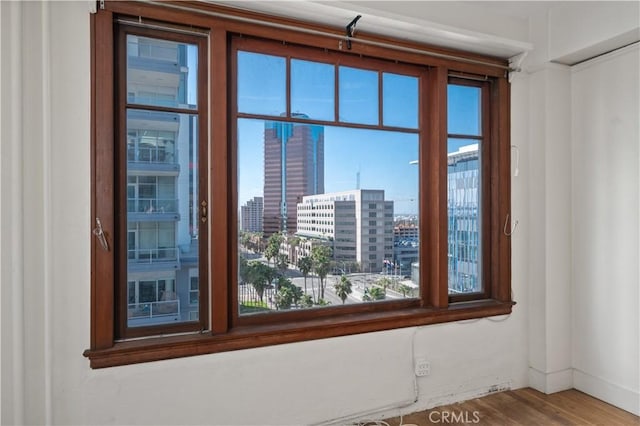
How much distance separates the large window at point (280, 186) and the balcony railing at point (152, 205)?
0.04 ft

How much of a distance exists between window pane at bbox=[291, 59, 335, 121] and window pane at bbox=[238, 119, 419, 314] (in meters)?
0.10

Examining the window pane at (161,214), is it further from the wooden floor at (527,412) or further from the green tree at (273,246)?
the wooden floor at (527,412)

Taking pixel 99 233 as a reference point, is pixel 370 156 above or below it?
above

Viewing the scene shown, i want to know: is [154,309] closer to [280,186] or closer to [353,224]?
[280,186]

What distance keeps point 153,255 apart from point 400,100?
1822 mm

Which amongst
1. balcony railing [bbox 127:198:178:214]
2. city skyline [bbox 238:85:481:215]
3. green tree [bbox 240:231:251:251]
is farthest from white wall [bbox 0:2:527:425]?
city skyline [bbox 238:85:481:215]

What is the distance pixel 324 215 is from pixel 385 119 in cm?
76

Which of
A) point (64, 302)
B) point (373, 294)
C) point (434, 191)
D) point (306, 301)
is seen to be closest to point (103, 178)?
point (64, 302)

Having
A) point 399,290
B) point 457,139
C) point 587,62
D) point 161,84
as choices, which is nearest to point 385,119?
point 457,139

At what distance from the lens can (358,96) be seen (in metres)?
2.37

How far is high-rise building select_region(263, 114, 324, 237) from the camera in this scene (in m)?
2.20

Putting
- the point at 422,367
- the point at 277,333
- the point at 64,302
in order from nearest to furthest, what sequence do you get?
the point at 64,302, the point at 277,333, the point at 422,367

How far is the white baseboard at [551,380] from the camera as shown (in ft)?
8.56

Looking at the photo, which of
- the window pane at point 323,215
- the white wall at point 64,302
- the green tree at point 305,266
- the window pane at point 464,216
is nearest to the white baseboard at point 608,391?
the window pane at point 464,216
